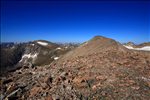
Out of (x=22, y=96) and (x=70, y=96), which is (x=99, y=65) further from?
(x=22, y=96)

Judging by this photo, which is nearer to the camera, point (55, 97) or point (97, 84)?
point (55, 97)

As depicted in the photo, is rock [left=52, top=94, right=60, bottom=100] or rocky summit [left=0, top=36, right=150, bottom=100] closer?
rock [left=52, top=94, right=60, bottom=100]

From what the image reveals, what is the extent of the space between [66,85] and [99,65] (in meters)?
6.26

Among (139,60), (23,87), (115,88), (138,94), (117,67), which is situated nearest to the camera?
(138,94)

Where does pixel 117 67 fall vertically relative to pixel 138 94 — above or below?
above

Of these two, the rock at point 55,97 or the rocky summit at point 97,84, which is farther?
the rocky summit at point 97,84

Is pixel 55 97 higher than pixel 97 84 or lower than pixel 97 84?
lower

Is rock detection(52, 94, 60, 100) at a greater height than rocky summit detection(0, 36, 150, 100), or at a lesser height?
→ lesser

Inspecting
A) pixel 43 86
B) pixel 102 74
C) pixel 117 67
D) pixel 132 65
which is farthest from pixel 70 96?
pixel 132 65

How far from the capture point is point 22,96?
1748 cm

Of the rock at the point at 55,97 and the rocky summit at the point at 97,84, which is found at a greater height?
the rocky summit at the point at 97,84

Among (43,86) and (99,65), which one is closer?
(43,86)

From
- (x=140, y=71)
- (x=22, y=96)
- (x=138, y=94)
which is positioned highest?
(x=140, y=71)

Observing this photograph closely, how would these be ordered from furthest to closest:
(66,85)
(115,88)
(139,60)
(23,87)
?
(139,60) → (23,87) → (66,85) → (115,88)
